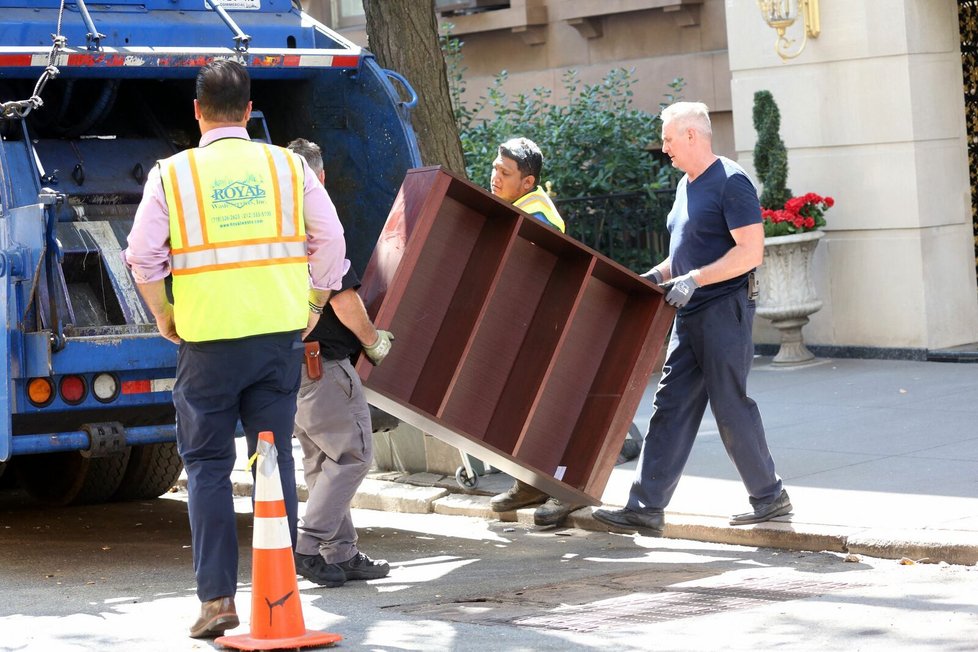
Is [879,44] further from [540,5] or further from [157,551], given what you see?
[157,551]

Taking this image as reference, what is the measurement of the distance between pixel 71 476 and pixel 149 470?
402mm

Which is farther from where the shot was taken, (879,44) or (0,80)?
(879,44)

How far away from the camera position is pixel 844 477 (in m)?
7.16

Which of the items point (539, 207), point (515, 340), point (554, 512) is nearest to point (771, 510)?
point (554, 512)

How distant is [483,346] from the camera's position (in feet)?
21.7

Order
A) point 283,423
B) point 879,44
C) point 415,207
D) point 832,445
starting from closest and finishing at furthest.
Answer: point 283,423 < point 415,207 < point 832,445 < point 879,44

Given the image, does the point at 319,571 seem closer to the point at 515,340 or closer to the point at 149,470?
the point at 515,340

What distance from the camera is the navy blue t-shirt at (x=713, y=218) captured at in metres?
6.39

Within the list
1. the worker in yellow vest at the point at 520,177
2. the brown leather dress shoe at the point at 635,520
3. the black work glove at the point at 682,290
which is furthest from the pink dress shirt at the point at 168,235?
the brown leather dress shoe at the point at 635,520

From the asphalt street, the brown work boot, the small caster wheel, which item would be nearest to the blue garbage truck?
the asphalt street

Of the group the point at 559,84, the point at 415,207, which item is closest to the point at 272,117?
the point at 415,207

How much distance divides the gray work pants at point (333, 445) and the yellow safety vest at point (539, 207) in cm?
116

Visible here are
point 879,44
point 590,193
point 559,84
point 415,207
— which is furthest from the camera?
point 559,84

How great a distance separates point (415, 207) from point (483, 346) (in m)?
0.69
